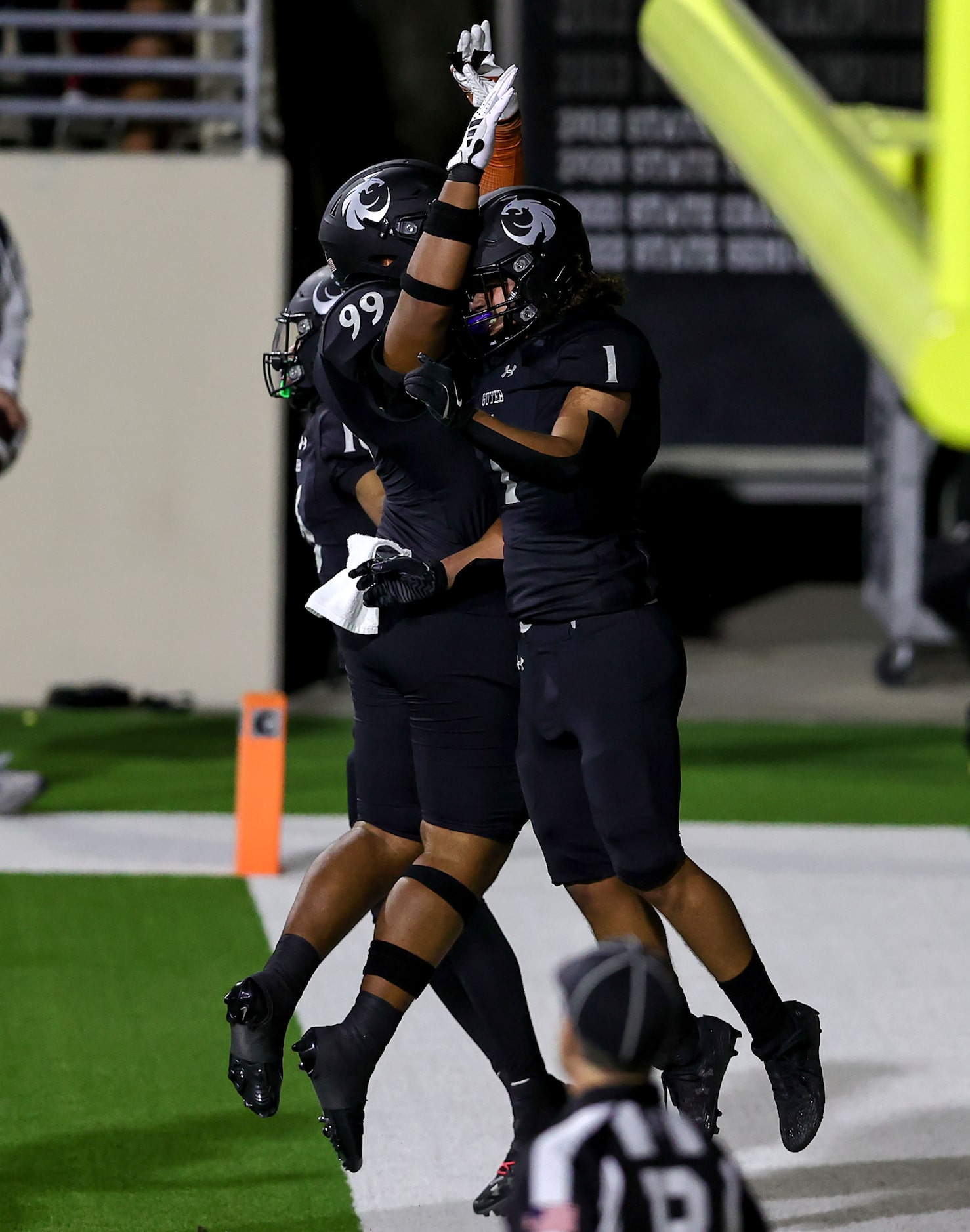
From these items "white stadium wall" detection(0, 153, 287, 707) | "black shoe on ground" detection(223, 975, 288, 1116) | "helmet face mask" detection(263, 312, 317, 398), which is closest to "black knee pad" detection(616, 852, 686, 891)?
"black shoe on ground" detection(223, 975, 288, 1116)

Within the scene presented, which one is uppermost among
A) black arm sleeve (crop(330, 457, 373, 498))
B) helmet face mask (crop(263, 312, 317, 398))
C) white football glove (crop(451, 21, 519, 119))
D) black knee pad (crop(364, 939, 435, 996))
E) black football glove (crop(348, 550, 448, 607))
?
white football glove (crop(451, 21, 519, 119))

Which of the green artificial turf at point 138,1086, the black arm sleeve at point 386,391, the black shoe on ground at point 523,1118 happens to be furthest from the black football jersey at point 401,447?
the green artificial turf at point 138,1086

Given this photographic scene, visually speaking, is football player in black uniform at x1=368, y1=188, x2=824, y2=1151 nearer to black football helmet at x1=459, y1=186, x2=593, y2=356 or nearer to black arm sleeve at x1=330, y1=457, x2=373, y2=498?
black football helmet at x1=459, y1=186, x2=593, y2=356

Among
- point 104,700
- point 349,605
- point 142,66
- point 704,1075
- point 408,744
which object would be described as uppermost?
point 142,66

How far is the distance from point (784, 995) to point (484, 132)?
279 cm

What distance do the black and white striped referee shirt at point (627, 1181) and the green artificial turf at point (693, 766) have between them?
19.3 ft

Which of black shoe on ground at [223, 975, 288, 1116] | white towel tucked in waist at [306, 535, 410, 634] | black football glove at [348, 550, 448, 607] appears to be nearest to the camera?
black shoe on ground at [223, 975, 288, 1116]

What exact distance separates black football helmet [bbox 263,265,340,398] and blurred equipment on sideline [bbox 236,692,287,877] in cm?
224

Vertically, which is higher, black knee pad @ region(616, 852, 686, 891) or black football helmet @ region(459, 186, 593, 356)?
black football helmet @ region(459, 186, 593, 356)

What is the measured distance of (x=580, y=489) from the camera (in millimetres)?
3584

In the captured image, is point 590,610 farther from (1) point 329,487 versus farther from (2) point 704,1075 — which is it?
(1) point 329,487

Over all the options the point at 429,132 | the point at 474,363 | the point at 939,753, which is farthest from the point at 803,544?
the point at 474,363

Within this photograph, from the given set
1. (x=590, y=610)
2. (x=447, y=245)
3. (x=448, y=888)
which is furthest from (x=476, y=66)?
(x=448, y=888)

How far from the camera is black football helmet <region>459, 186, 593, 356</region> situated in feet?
11.7
